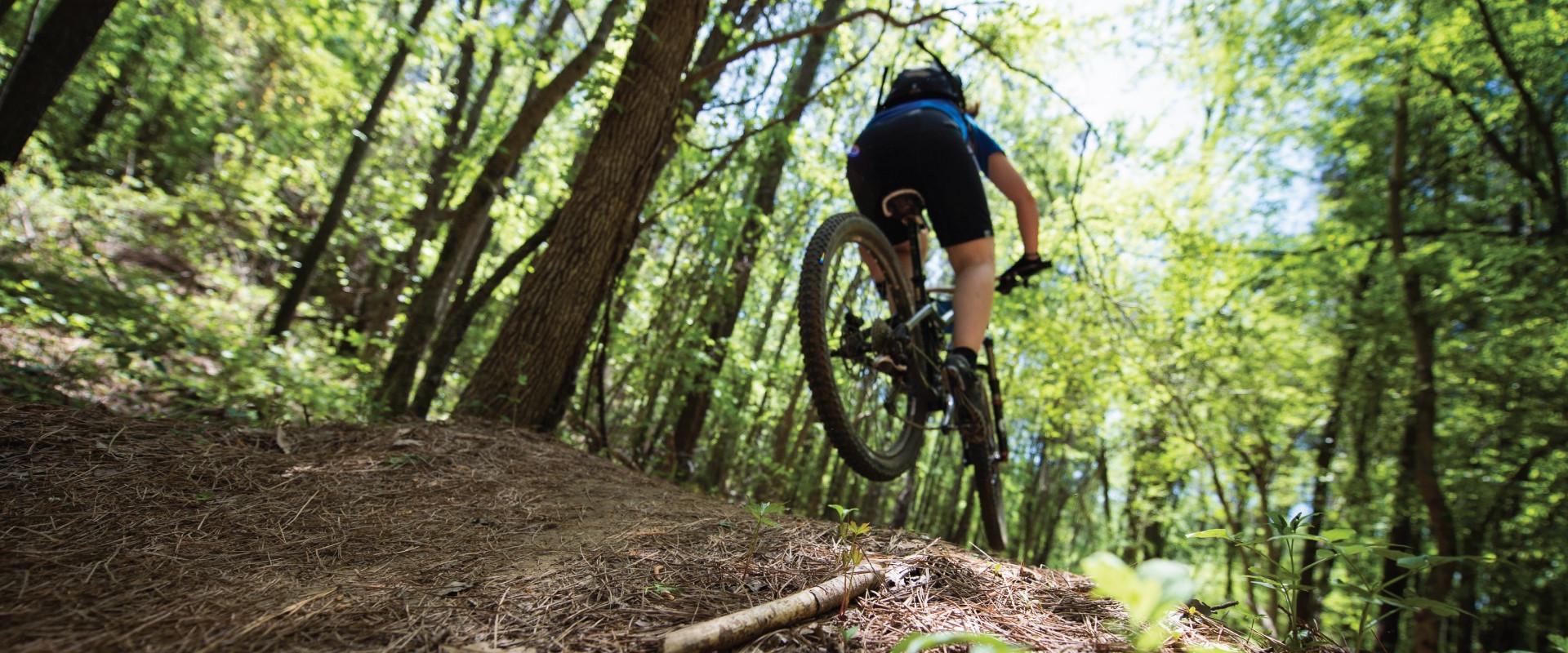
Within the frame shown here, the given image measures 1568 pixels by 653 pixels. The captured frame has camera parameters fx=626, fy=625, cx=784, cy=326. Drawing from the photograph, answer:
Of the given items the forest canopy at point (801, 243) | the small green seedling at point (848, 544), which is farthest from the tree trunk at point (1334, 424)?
the small green seedling at point (848, 544)

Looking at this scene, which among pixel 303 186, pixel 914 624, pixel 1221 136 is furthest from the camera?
pixel 303 186

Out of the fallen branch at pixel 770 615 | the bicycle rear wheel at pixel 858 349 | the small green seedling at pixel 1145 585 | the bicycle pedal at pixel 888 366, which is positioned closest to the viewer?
the small green seedling at pixel 1145 585

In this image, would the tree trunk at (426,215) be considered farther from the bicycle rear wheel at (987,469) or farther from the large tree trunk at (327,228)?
the bicycle rear wheel at (987,469)

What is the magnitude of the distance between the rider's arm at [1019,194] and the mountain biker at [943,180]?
4 centimetres

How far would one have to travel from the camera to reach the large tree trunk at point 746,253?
192 inches

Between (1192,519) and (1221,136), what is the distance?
1137 cm

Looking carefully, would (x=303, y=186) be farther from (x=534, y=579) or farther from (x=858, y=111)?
(x=534, y=579)

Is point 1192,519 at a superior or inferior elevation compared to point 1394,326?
inferior

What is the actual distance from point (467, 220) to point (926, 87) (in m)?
3.34

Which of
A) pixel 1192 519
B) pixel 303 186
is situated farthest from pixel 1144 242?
pixel 303 186

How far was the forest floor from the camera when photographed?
0.96 metres

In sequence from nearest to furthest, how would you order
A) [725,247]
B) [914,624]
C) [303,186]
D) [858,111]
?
[914,624]
[725,247]
[858,111]
[303,186]

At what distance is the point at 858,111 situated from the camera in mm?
8094

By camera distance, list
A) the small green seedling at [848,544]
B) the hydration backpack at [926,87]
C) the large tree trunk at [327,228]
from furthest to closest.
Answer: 1. the large tree trunk at [327,228]
2. the hydration backpack at [926,87]
3. the small green seedling at [848,544]
